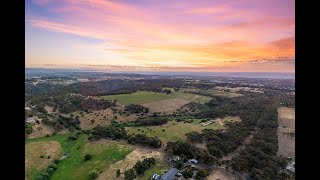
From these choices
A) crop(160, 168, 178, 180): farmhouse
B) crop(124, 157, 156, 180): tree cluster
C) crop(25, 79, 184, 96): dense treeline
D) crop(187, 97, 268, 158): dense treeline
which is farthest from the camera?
crop(25, 79, 184, 96): dense treeline

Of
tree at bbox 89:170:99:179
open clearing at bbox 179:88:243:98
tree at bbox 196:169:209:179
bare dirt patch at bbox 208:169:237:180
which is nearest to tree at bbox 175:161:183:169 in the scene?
tree at bbox 196:169:209:179

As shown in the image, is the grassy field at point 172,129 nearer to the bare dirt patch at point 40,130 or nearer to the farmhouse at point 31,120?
the bare dirt patch at point 40,130

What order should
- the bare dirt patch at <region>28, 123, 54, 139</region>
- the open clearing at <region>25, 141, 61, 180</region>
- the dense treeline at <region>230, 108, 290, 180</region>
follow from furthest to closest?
the bare dirt patch at <region>28, 123, 54, 139</region>, the open clearing at <region>25, 141, 61, 180</region>, the dense treeline at <region>230, 108, 290, 180</region>

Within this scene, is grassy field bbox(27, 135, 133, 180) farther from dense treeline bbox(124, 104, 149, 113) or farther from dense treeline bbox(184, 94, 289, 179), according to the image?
dense treeline bbox(124, 104, 149, 113)
